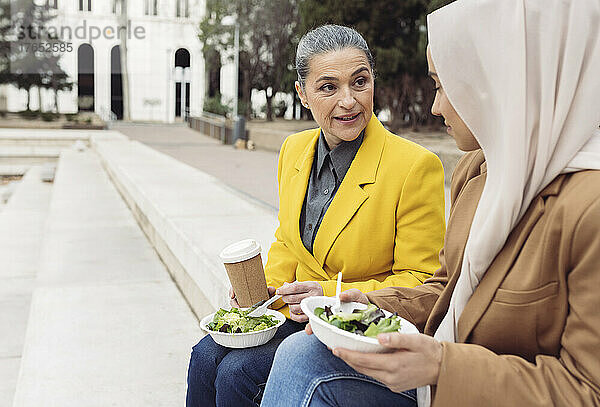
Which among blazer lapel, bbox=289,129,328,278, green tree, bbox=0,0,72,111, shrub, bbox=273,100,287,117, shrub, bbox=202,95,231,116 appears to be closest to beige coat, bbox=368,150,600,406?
blazer lapel, bbox=289,129,328,278

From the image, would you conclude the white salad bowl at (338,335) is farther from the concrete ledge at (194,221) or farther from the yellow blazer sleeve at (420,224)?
the concrete ledge at (194,221)

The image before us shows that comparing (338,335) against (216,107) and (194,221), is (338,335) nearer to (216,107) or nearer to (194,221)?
(194,221)

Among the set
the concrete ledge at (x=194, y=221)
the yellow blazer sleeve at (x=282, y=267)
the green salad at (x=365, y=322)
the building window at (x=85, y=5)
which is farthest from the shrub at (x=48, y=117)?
the green salad at (x=365, y=322)

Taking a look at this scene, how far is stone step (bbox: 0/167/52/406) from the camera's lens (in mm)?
3798

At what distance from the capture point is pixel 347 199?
7.20 ft

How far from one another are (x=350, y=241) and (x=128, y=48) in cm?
4413

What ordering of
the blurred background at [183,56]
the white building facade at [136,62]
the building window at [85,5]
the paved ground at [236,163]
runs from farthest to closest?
1. the white building facade at [136,62]
2. the building window at [85,5]
3. the blurred background at [183,56]
4. the paved ground at [236,163]

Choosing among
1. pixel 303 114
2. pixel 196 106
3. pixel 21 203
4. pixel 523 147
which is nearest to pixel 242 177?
pixel 21 203

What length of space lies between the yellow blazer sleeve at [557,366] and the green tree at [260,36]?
23490mm

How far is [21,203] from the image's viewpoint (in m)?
9.70

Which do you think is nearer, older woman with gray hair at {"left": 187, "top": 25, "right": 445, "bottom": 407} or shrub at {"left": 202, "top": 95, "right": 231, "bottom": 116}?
older woman with gray hair at {"left": 187, "top": 25, "right": 445, "bottom": 407}

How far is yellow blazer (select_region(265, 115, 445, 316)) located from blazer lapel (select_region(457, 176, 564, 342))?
0.70 metres

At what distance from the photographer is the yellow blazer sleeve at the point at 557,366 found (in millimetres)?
1178

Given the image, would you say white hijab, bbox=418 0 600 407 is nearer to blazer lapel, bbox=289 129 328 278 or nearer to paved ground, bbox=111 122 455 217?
blazer lapel, bbox=289 129 328 278
